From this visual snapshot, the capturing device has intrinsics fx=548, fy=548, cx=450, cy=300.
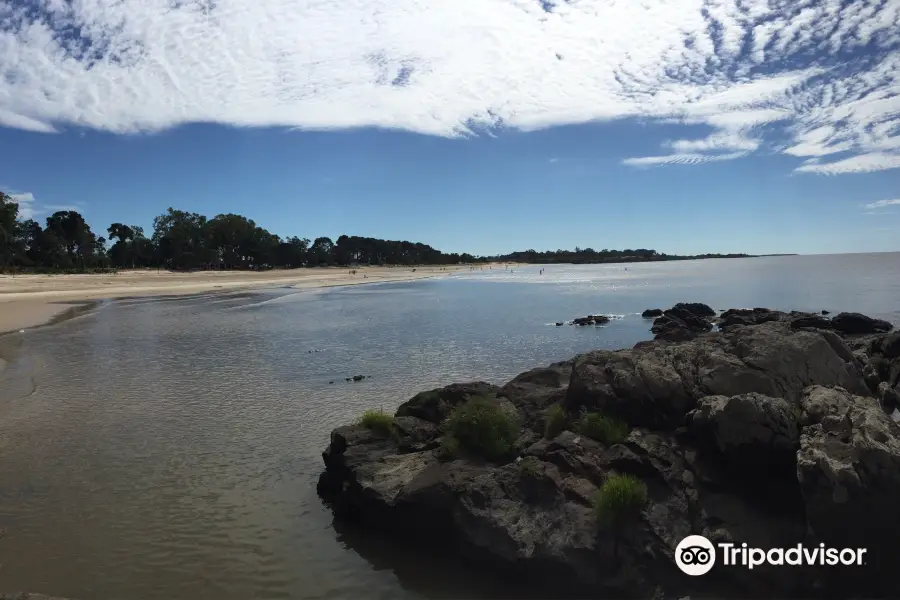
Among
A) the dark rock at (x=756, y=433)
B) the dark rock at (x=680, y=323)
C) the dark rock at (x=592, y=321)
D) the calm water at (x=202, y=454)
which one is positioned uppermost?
the dark rock at (x=756, y=433)

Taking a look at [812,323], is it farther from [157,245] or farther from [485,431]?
[157,245]

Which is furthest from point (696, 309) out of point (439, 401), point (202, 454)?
point (202, 454)

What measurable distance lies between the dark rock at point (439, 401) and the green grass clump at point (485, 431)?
155 centimetres

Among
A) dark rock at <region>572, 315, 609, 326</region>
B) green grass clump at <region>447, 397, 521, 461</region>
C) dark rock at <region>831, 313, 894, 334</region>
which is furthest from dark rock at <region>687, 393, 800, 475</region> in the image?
dark rock at <region>572, 315, 609, 326</region>

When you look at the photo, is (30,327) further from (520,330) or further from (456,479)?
(456,479)

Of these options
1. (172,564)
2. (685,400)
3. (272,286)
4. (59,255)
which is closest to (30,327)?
(172,564)

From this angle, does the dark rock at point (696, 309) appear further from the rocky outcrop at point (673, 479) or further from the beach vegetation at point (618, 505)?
the beach vegetation at point (618, 505)

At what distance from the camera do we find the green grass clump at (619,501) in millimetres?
7082

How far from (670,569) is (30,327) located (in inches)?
1570

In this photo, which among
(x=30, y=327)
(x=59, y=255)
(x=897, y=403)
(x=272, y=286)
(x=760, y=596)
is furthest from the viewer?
(x=59, y=255)

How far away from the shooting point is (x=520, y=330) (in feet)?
120

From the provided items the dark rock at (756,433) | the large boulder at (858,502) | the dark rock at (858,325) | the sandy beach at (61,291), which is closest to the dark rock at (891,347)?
the dark rock at (858,325)

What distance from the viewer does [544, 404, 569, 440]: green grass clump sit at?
9938 mm

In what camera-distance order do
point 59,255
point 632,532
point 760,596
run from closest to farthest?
point 760,596, point 632,532, point 59,255
